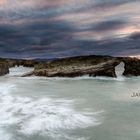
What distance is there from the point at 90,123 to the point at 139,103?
17.3 feet

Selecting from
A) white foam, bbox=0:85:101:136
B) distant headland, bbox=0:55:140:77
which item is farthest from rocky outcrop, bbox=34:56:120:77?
white foam, bbox=0:85:101:136

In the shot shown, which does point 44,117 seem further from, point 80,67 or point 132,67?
point 132,67

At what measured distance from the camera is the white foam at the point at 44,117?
11250mm

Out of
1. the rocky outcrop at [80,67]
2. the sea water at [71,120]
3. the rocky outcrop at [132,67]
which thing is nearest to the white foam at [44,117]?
the sea water at [71,120]

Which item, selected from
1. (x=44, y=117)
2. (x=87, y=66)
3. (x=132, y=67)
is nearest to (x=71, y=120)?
(x=44, y=117)

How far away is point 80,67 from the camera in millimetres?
37969

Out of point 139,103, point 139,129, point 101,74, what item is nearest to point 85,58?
point 101,74

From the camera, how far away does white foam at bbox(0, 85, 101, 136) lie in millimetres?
11250

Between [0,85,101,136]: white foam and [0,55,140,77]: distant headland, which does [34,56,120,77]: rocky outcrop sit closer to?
[0,55,140,77]: distant headland

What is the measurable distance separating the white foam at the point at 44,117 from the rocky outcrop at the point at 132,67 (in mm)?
21640

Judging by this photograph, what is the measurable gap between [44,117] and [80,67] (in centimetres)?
2512

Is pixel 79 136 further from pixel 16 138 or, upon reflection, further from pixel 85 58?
pixel 85 58

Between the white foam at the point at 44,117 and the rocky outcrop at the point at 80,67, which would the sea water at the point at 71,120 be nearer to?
the white foam at the point at 44,117

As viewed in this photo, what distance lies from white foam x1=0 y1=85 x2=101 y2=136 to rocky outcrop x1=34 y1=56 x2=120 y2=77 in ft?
64.9
